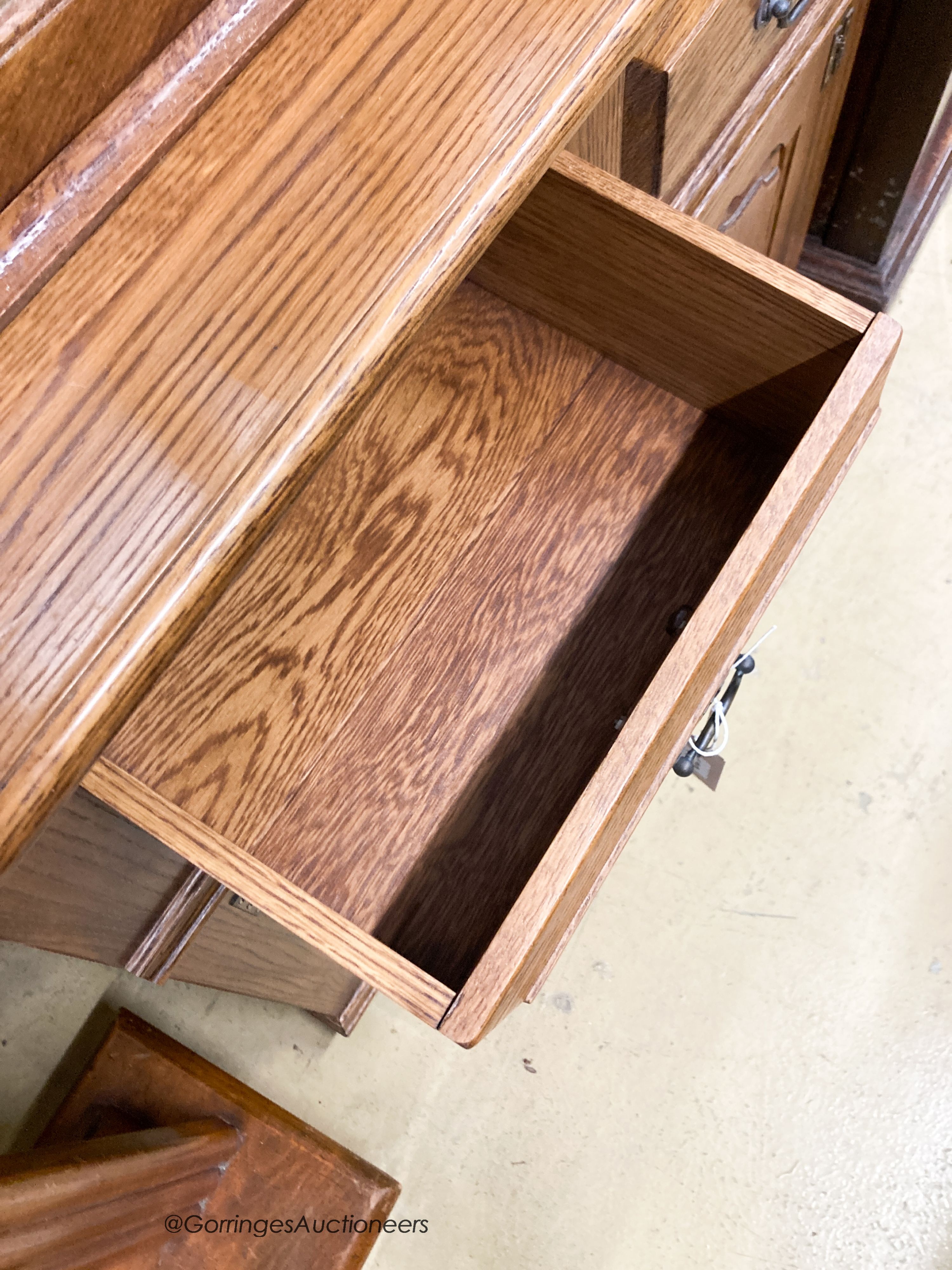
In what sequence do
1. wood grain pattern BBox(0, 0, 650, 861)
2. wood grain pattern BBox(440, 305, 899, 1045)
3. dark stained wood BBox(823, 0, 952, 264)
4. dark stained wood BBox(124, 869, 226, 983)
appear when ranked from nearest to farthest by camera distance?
1. wood grain pattern BBox(0, 0, 650, 861)
2. wood grain pattern BBox(440, 305, 899, 1045)
3. dark stained wood BBox(124, 869, 226, 983)
4. dark stained wood BBox(823, 0, 952, 264)

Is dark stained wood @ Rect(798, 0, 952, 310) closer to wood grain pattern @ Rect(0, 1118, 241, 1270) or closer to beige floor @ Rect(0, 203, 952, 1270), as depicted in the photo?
beige floor @ Rect(0, 203, 952, 1270)

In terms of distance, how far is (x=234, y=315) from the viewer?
36 cm

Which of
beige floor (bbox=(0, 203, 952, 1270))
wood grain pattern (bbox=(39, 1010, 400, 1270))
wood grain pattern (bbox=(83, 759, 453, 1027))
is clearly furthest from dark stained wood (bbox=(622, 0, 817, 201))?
wood grain pattern (bbox=(39, 1010, 400, 1270))

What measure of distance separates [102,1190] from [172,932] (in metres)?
0.21

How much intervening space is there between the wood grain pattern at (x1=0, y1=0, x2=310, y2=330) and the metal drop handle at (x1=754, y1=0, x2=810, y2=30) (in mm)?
459

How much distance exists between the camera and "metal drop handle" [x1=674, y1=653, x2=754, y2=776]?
70 cm

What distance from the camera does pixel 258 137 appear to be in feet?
1.26

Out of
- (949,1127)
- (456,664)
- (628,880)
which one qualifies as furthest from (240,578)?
(949,1127)

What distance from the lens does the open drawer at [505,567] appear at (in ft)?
2.18

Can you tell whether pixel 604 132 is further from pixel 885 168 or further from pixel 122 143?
pixel 885 168

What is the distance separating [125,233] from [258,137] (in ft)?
0.21

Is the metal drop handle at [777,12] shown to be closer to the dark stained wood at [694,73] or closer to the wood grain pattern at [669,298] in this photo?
the dark stained wood at [694,73]

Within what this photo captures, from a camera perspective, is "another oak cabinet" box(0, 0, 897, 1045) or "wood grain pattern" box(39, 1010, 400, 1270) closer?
"another oak cabinet" box(0, 0, 897, 1045)

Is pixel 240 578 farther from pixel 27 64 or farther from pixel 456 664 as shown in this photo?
pixel 27 64
